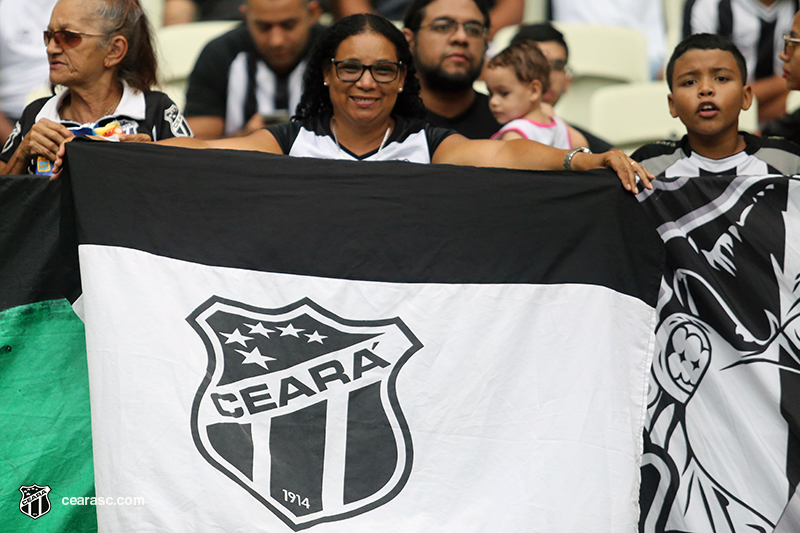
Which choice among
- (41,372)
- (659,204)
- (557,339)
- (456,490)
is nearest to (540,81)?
(659,204)

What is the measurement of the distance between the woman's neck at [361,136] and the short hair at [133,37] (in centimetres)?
78

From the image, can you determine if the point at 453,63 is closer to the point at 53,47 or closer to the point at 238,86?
the point at 238,86

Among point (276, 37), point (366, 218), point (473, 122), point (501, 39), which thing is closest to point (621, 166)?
point (366, 218)

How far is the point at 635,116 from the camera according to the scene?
19.4 feet

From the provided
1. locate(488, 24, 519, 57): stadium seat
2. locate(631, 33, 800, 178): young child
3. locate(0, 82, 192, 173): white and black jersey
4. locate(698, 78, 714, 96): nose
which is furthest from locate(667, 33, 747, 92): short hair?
locate(488, 24, 519, 57): stadium seat

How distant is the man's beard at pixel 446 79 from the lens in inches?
177

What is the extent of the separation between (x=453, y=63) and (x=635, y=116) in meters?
1.87

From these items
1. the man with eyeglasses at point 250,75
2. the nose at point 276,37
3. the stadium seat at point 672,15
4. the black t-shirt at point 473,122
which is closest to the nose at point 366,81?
the black t-shirt at point 473,122

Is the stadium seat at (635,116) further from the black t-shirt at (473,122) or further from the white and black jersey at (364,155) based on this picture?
the white and black jersey at (364,155)

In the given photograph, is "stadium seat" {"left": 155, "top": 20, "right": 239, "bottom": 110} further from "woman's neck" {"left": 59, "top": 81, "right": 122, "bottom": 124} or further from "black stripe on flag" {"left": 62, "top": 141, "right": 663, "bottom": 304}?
"black stripe on flag" {"left": 62, "top": 141, "right": 663, "bottom": 304}

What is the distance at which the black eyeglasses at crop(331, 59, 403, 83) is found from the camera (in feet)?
11.0

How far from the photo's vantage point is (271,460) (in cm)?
285

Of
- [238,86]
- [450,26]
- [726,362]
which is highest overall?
[450,26]

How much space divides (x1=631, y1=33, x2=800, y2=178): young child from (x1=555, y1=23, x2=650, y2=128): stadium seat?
9.46ft
